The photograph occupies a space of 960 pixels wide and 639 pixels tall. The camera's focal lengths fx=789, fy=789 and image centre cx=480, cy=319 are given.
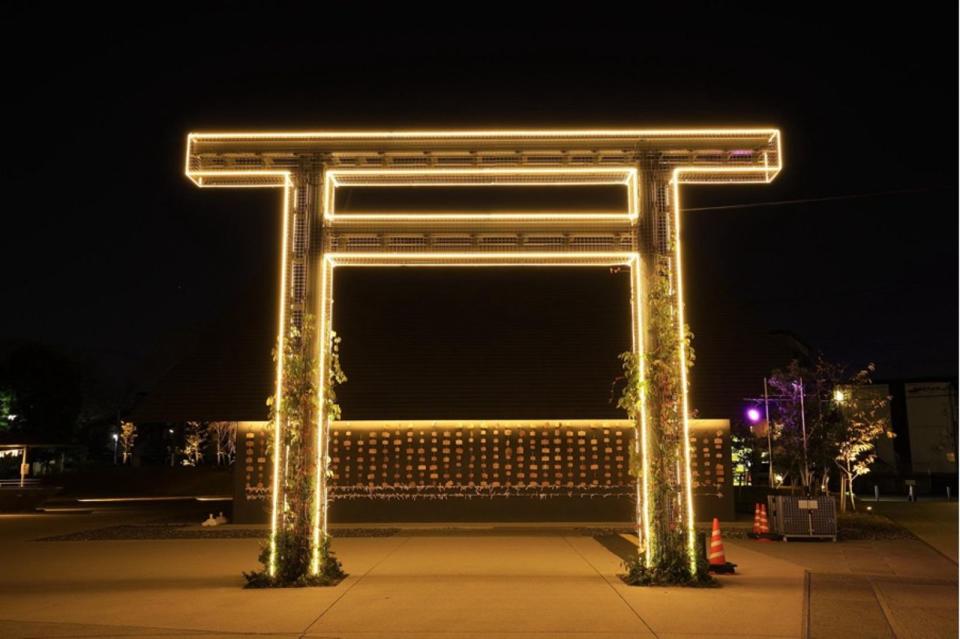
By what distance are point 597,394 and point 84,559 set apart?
12188 mm

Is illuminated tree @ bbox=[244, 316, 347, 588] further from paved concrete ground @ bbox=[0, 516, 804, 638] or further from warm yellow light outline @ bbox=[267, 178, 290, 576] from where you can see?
paved concrete ground @ bbox=[0, 516, 804, 638]

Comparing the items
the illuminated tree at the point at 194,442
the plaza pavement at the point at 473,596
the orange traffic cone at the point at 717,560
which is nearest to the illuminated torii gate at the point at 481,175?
the orange traffic cone at the point at 717,560

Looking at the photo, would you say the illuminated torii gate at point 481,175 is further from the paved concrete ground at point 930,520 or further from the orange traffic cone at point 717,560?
the paved concrete ground at point 930,520

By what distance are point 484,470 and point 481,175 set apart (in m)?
10.7

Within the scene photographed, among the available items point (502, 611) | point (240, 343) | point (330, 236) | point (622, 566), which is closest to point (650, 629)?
point (502, 611)

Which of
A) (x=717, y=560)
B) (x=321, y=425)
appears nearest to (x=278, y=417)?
(x=321, y=425)

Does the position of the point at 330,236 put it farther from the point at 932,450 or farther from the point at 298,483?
the point at 932,450

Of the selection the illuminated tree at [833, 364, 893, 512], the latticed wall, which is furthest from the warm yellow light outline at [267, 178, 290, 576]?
the illuminated tree at [833, 364, 893, 512]

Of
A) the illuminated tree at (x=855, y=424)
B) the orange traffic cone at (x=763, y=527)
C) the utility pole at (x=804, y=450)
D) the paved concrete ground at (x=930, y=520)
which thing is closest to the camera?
the paved concrete ground at (x=930, y=520)

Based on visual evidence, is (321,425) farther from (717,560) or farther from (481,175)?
(717,560)

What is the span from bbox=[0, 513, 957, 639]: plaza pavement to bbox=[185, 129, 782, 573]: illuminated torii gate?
236 cm

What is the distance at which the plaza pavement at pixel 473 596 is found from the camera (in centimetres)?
773

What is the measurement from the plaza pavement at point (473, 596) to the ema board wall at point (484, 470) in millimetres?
5431

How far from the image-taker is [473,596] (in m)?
9.38
